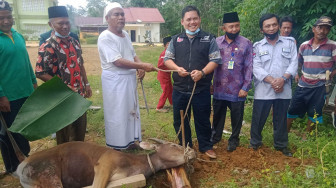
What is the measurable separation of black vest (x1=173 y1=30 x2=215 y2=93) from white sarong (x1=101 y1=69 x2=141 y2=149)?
0.73m

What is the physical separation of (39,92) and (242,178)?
8.84 ft

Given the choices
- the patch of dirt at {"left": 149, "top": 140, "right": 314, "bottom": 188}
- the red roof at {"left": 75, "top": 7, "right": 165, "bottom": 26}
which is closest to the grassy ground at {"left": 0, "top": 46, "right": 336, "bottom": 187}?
the patch of dirt at {"left": 149, "top": 140, "right": 314, "bottom": 188}

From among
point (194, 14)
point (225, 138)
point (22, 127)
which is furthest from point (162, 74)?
point (22, 127)

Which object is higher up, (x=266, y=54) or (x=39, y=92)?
(x=266, y=54)

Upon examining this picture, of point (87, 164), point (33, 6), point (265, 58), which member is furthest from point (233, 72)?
point (33, 6)

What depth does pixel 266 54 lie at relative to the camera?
3.94 metres

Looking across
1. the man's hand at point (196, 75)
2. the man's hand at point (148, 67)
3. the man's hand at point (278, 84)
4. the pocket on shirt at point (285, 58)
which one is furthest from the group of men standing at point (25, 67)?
the pocket on shirt at point (285, 58)

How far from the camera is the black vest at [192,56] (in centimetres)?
368

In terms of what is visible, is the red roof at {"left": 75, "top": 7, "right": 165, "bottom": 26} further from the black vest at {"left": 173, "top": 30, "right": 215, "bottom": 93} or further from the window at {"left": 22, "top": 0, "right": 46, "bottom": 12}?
the black vest at {"left": 173, "top": 30, "right": 215, "bottom": 93}

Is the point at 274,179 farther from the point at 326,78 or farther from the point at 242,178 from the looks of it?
the point at 326,78

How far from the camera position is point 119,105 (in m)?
3.85

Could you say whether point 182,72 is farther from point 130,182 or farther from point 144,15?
point 144,15

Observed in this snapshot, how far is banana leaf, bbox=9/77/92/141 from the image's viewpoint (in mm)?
2707

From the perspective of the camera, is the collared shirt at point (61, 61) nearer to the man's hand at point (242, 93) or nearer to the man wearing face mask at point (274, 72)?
the man's hand at point (242, 93)
